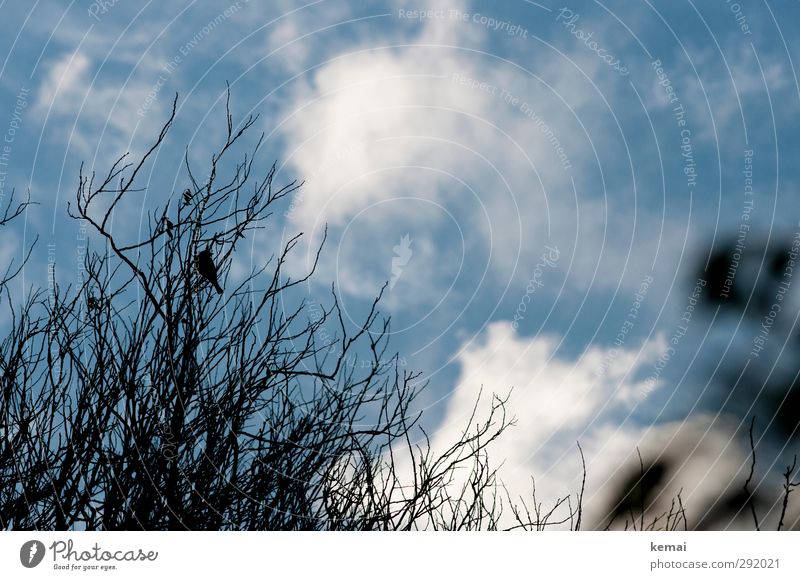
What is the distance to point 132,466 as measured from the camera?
14.6ft

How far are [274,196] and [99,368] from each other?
1.74 metres

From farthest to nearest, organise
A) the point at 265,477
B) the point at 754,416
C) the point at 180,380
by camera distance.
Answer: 1. the point at 265,477
2. the point at 180,380
3. the point at 754,416
